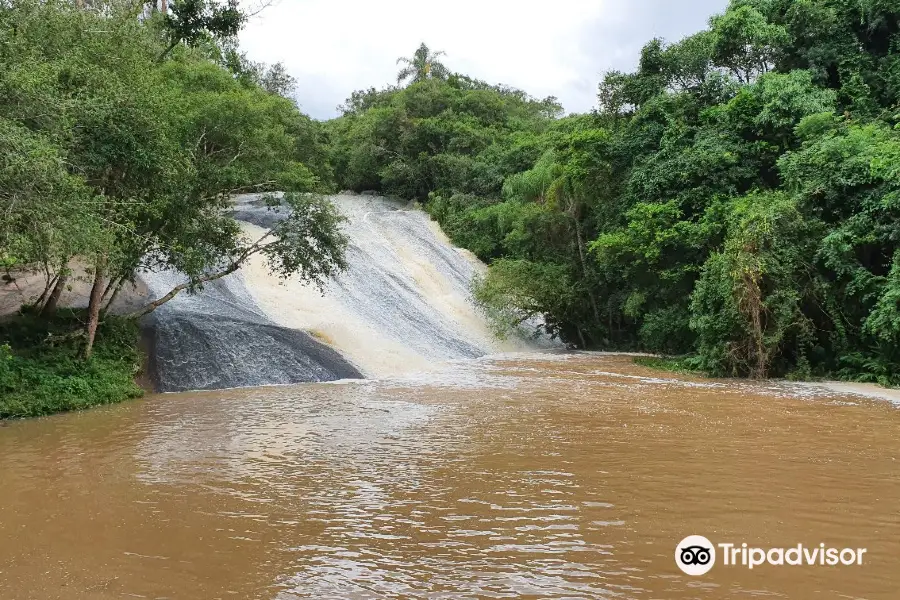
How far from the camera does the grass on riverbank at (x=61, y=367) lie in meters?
13.3

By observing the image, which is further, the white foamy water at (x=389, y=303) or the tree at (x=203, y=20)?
the white foamy water at (x=389, y=303)

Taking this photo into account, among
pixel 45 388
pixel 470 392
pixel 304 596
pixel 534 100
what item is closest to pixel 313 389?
pixel 470 392

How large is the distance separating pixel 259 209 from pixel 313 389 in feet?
52.4

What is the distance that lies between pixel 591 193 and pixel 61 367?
19.1 meters

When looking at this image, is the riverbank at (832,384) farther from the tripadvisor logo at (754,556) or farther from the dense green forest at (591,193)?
the tripadvisor logo at (754,556)

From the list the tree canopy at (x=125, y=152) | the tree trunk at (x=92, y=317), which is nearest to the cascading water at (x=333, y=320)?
the tree canopy at (x=125, y=152)

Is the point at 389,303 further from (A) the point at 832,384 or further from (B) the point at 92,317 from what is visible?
(A) the point at 832,384

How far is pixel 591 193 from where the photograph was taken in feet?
87.8

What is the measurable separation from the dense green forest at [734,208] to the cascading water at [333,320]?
2728 millimetres

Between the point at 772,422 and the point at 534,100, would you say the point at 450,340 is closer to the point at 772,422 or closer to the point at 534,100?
the point at 772,422

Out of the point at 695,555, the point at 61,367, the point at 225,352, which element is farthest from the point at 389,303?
the point at 695,555

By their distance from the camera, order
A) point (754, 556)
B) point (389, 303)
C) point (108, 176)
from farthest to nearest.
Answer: point (389, 303) → point (108, 176) → point (754, 556)

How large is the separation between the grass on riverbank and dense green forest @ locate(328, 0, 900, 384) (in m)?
13.6

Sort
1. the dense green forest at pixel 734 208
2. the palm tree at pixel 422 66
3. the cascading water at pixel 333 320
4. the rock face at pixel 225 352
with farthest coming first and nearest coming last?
the palm tree at pixel 422 66
the cascading water at pixel 333 320
the dense green forest at pixel 734 208
the rock face at pixel 225 352
